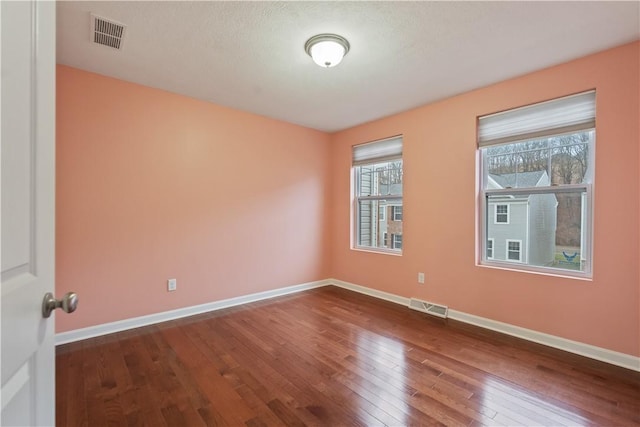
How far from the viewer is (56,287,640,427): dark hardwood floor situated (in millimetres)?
1754

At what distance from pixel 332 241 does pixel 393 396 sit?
10.1 feet

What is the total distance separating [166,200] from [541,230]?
385cm

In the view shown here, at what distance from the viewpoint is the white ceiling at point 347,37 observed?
76.0 inches

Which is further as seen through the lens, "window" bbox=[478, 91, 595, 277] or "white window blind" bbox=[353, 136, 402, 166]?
"white window blind" bbox=[353, 136, 402, 166]

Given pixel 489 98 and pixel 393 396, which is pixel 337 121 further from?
pixel 393 396

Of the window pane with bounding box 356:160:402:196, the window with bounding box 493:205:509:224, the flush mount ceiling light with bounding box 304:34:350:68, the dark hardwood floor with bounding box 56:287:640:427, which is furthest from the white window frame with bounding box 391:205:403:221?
the flush mount ceiling light with bounding box 304:34:350:68

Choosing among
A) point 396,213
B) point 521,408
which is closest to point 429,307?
point 396,213

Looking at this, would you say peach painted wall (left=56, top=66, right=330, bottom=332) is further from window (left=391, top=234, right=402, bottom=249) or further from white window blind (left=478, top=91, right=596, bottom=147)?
white window blind (left=478, top=91, right=596, bottom=147)

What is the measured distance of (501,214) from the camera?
3.08 m

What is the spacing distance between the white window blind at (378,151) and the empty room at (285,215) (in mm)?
98

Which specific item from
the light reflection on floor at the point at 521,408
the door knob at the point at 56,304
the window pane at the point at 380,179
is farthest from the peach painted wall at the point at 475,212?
the door knob at the point at 56,304

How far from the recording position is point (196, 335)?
9.34 feet

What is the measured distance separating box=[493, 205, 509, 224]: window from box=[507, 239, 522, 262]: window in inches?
8.2

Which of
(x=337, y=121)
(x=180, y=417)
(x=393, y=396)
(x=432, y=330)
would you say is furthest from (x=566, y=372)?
(x=337, y=121)
